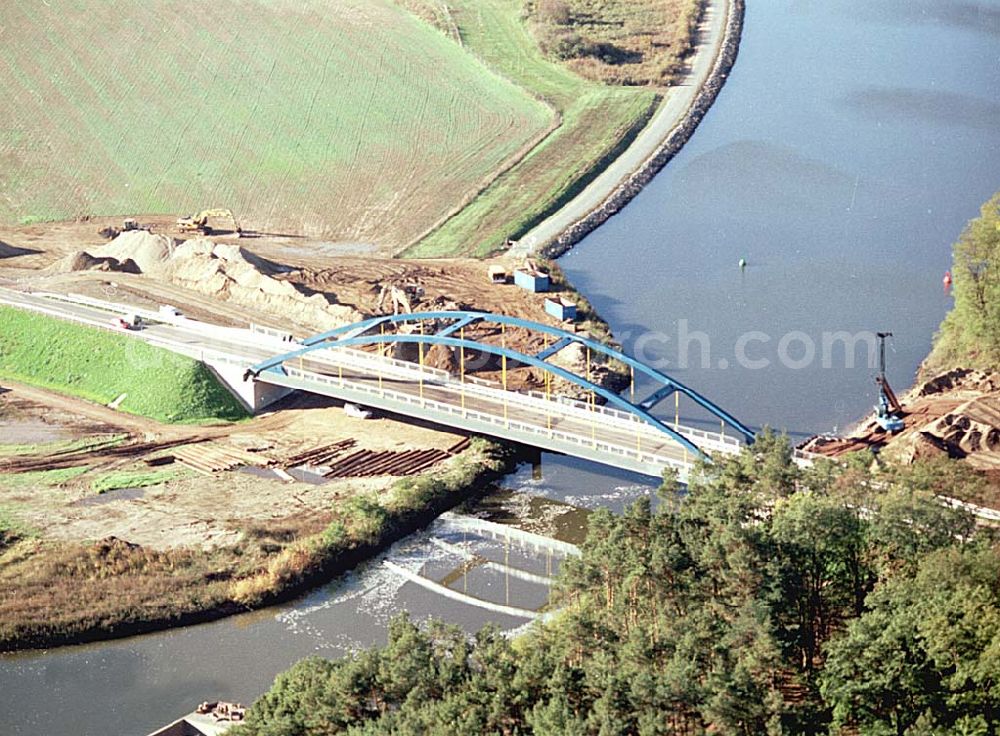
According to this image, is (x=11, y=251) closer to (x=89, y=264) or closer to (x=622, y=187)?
(x=89, y=264)

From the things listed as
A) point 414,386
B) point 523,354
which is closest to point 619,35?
point 414,386

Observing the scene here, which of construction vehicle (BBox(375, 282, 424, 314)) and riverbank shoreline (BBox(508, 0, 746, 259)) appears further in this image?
riverbank shoreline (BBox(508, 0, 746, 259))

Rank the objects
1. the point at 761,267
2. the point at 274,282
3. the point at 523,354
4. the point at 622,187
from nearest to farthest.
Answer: the point at 523,354, the point at 274,282, the point at 761,267, the point at 622,187

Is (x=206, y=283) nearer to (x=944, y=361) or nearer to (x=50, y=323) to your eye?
(x=50, y=323)

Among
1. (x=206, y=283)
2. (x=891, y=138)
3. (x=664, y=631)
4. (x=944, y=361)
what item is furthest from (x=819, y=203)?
(x=664, y=631)

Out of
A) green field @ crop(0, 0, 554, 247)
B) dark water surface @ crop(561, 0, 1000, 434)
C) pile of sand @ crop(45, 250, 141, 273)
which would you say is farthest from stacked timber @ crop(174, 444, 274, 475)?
green field @ crop(0, 0, 554, 247)

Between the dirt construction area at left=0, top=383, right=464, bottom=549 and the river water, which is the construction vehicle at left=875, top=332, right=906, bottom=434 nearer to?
the river water
